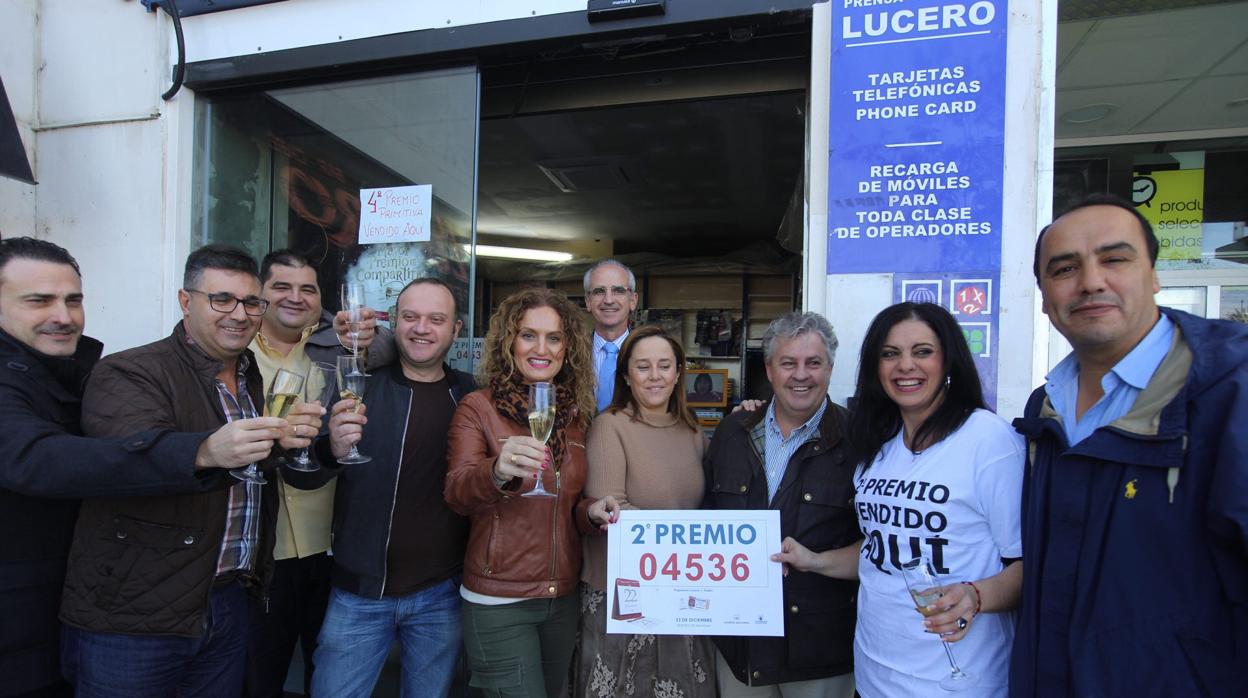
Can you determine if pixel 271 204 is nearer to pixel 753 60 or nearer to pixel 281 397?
pixel 281 397

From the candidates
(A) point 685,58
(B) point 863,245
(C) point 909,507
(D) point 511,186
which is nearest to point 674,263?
(D) point 511,186

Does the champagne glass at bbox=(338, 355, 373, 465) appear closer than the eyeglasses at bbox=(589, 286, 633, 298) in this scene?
Yes

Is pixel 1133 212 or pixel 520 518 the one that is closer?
pixel 1133 212

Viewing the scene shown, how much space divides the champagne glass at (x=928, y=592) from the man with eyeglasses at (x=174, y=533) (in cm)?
173

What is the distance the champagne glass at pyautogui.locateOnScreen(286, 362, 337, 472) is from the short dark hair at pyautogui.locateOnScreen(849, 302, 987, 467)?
5.82ft

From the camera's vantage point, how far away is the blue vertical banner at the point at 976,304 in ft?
9.16

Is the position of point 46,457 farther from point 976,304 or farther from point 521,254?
point 521,254

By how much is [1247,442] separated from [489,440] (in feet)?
6.53

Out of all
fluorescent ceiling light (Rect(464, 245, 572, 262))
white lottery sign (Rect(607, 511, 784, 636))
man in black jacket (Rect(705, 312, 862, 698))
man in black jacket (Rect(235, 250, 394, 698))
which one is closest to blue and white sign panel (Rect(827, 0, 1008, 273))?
man in black jacket (Rect(705, 312, 862, 698))

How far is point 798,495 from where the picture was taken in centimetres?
223

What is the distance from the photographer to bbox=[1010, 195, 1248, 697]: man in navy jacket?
1288 mm

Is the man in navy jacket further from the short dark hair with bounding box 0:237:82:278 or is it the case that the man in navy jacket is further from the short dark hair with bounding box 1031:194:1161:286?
the short dark hair with bounding box 0:237:82:278

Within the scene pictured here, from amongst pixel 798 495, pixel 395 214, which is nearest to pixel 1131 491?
pixel 798 495

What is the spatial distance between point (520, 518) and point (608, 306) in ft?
4.74
